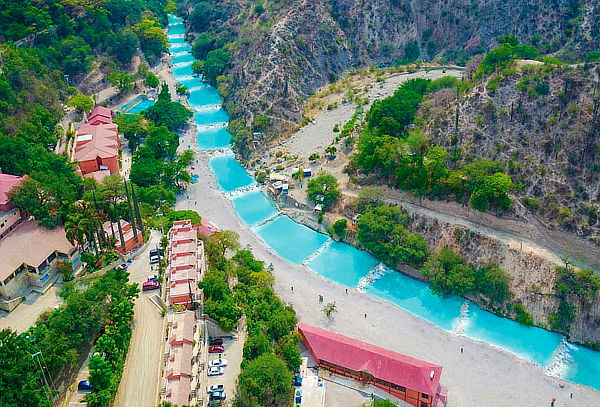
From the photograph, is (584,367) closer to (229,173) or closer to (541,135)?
(541,135)

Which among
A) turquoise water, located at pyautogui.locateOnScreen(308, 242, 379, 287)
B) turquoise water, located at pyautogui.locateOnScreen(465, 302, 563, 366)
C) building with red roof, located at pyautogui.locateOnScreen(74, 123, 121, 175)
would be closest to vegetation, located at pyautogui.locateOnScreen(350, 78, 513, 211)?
turquoise water, located at pyautogui.locateOnScreen(308, 242, 379, 287)

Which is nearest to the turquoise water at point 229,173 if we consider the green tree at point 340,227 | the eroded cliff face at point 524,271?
the green tree at point 340,227

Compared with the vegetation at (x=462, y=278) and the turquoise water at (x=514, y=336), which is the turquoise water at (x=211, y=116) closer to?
the vegetation at (x=462, y=278)

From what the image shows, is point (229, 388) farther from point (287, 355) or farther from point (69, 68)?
point (69, 68)

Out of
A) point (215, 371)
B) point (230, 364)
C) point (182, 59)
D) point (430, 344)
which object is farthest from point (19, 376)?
point (182, 59)

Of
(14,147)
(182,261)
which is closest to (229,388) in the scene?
(182,261)

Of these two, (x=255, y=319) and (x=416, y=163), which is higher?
(x=416, y=163)
